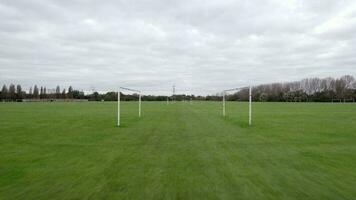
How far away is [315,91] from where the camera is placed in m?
133

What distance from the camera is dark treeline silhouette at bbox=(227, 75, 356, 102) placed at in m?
113

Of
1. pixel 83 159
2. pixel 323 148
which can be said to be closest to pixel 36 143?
pixel 83 159

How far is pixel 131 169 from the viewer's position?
266 inches

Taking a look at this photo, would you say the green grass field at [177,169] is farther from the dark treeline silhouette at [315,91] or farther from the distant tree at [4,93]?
the distant tree at [4,93]

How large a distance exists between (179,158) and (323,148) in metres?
4.62

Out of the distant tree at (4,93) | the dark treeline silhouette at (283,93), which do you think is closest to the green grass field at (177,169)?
the dark treeline silhouette at (283,93)

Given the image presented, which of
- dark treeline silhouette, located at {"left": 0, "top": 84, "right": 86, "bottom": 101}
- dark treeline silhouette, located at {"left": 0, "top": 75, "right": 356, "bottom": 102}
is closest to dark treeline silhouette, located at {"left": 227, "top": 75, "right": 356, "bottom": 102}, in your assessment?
dark treeline silhouette, located at {"left": 0, "top": 75, "right": 356, "bottom": 102}

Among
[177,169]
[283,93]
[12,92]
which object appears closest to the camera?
[177,169]

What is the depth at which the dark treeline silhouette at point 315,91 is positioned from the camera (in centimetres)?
11338

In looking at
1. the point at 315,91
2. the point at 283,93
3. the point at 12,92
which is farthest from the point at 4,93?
the point at 315,91

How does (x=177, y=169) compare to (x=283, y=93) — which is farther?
(x=283, y=93)

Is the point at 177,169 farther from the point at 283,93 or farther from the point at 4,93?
the point at 4,93

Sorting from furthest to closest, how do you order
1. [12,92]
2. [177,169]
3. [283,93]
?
[12,92]
[283,93]
[177,169]

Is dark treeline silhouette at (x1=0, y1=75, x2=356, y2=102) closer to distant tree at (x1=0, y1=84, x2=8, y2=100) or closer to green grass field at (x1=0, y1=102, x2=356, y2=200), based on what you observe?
distant tree at (x1=0, y1=84, x2=8, y2=100)
